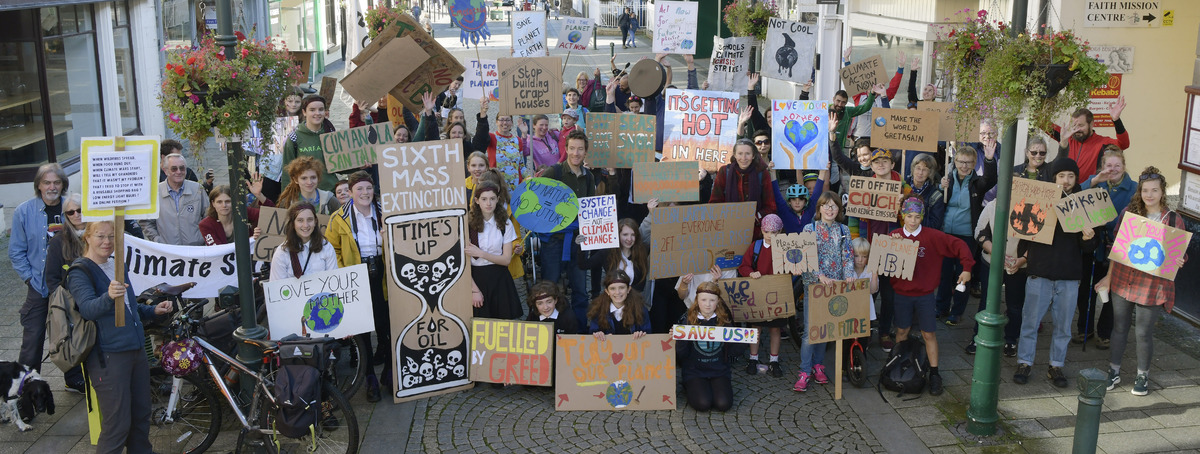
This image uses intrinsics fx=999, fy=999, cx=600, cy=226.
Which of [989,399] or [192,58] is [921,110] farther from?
[192,58]

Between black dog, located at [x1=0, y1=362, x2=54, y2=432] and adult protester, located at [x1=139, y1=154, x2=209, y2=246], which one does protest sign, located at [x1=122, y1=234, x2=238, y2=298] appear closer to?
adult protester, located at [x1=139, y1=154, x2=209, y2=246]

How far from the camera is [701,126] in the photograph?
10.6 m

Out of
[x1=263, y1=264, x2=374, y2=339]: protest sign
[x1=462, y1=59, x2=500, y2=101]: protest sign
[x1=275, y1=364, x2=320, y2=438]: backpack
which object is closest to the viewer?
[x1=275, y1=364, x2=320, y2=438]: backpack

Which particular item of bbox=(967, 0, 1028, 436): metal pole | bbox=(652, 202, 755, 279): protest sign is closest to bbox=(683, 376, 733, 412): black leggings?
bbox=(652, 202, 755, 279): protest sign

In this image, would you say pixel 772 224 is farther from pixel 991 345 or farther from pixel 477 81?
pixel 477 81

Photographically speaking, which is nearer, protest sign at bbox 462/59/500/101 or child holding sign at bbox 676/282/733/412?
child holding sign at bbox 676/282/733/412

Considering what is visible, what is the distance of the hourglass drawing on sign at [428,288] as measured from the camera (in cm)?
788

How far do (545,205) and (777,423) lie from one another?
9.07 ft

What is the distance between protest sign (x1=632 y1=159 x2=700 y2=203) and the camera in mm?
9039

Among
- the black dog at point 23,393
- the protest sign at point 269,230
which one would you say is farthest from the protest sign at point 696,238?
the black dog at point 23,393

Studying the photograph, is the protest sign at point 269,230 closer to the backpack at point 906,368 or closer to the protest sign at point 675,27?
the backpack at point 906,368

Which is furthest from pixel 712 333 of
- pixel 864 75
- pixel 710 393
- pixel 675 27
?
pixel 675 27

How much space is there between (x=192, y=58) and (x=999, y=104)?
540cm

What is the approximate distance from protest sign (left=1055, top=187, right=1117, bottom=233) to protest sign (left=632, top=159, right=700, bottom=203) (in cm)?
305
